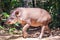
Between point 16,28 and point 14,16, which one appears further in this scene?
point 16,28

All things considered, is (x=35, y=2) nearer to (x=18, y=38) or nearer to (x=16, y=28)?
(x=16, y=28)

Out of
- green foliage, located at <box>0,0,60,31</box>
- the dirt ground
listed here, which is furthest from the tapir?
green foliage, located at <box>0,0,60,31</box>

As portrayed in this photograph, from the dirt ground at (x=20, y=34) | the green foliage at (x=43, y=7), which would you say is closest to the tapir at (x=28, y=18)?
the dirt ground at (x=20, y=34)

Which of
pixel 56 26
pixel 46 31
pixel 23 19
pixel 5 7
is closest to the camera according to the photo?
pixel 23 19

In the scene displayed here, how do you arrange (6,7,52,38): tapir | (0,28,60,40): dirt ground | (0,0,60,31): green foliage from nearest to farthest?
1. (6,7,52,38): tapir
2. (0,28,60,40): dirt ground
3. (0,0,60,31): green foliage

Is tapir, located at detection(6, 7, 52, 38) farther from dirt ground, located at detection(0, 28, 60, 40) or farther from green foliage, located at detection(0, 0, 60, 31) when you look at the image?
green foliage, located at detection(0, 0, 60, 31)

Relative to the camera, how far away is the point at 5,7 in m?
8.72

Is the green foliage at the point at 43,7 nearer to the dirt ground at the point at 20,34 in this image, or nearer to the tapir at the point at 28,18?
the dirt ground at the point at 20,34

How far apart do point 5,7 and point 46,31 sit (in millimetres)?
2534

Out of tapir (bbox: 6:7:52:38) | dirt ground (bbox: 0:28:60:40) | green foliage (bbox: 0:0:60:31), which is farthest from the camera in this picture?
green foliage (bbox: 0:0:60:31)

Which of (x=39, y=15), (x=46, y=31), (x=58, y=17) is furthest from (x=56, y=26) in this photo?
(x=39, y=15)

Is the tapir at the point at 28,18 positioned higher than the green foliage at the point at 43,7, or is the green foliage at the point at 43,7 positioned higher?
the tapir at the point at 28,18

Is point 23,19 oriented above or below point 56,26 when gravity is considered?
above

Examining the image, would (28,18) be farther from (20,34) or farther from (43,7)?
(43,7)
